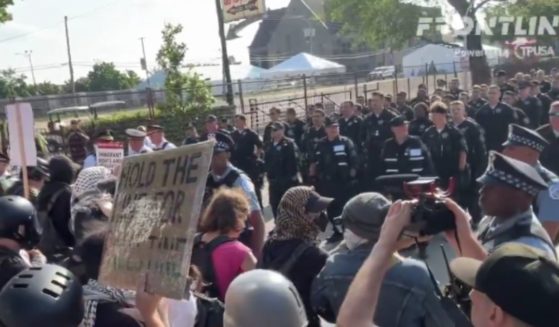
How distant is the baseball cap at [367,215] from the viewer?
3.30 metres

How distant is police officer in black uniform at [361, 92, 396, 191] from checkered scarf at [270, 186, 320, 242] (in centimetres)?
570

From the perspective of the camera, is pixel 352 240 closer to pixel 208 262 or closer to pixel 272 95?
pixel 208 262

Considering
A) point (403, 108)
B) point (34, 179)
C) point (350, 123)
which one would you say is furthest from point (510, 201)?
point (403, 108)

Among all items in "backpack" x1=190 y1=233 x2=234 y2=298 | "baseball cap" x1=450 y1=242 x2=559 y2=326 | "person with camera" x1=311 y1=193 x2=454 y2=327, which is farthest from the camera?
"backpack" x1=190 y1=233 x2=234 y2=298

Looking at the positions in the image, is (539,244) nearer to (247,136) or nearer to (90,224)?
(90,224)

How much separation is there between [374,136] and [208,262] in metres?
7.84

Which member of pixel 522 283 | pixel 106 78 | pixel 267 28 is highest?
pixel 267 28

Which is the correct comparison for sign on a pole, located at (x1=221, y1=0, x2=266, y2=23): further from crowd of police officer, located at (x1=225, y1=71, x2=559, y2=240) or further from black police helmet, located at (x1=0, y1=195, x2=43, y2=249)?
black police helmet, located at (x1=0, y1=195, x2=43, y2=249)

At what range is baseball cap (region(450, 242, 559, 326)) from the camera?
1.92 meters

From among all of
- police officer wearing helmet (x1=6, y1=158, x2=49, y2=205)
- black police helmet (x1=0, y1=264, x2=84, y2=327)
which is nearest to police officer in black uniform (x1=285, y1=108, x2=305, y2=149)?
police officer wearing helmet (x1=6, y1=158, x2=49, y2=205)

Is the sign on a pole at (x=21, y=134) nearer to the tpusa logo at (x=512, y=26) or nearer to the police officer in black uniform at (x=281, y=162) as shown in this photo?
the police officer in black uniform at (x=281, y=162)

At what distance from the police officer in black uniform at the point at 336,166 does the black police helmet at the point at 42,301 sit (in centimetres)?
765

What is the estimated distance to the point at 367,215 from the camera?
331 cm

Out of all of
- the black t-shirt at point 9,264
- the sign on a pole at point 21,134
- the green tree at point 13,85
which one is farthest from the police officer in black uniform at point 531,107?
the green tree at point 13,85
